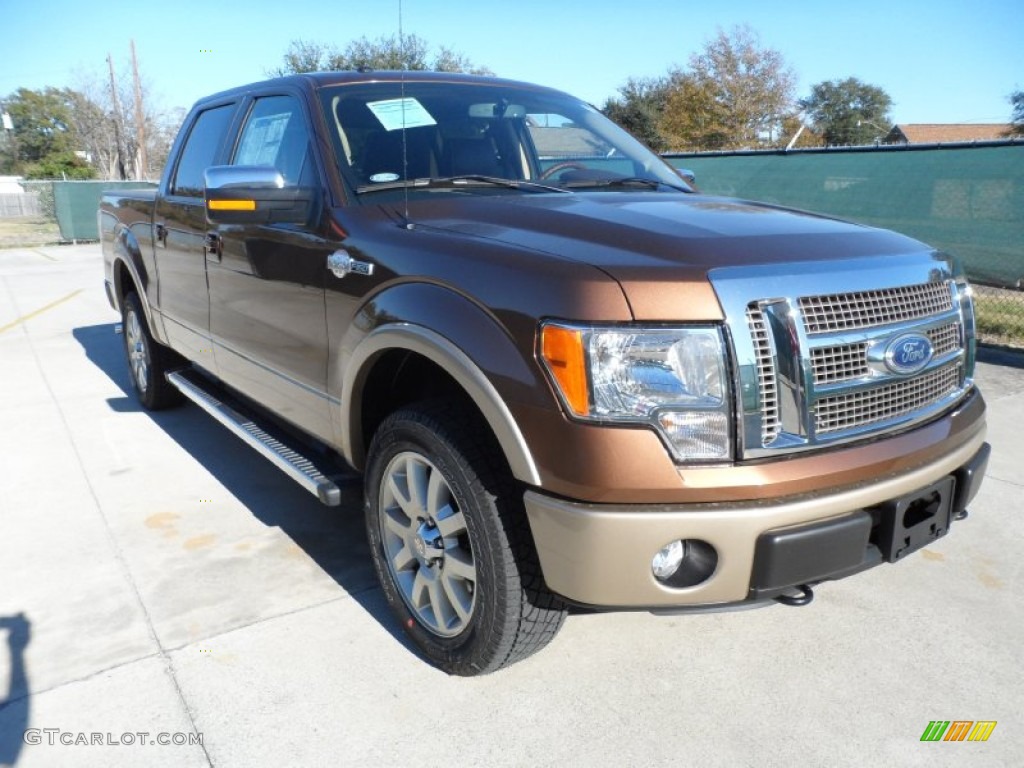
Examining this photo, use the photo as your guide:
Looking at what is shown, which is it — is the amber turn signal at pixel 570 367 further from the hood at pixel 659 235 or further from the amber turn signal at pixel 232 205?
the amber turn signal at pixel 232 205

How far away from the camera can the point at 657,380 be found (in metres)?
2.05

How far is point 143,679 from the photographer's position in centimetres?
265

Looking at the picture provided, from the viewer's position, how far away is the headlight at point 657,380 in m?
2.04

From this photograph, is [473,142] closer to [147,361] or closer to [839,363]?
[839,363]

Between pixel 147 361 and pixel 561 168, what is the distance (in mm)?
3425

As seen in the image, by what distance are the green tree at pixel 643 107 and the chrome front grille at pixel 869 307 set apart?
40.2 metres

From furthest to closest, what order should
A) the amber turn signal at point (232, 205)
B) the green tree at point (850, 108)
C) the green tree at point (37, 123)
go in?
the green tree at point (37, 123) < the green tree at point (850, 108) < the amber turn signal at point (232, 205)

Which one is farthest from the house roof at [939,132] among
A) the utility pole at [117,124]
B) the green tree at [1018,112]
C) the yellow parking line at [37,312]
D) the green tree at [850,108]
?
the yellow parking line at [37,312]

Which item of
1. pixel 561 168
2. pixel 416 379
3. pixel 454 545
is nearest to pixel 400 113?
pixel 561 168

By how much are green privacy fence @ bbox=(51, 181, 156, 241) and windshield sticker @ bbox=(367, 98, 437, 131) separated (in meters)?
18.6

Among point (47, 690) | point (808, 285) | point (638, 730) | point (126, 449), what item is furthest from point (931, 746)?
point (126, 449)

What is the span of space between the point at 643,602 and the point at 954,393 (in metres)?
1.29

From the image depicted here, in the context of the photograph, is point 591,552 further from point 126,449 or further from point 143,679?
point 126,449

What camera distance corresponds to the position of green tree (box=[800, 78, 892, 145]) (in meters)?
57.0
